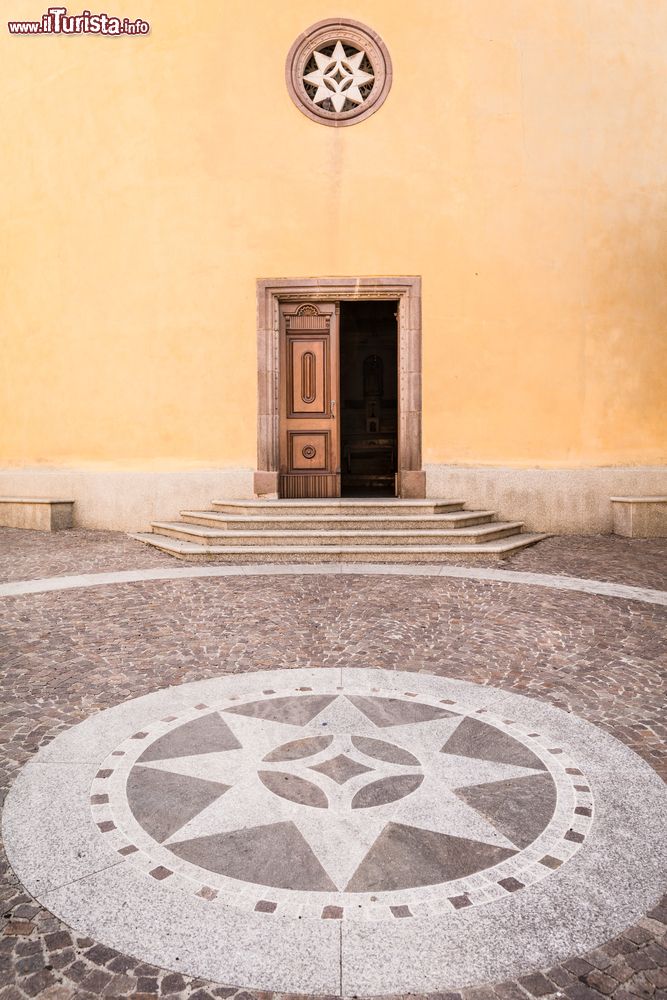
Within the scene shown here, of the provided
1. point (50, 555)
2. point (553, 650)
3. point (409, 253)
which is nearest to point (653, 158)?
point (409, 253)

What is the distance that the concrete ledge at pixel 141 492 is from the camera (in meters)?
10.2

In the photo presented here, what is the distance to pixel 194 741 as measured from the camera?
3012 mm

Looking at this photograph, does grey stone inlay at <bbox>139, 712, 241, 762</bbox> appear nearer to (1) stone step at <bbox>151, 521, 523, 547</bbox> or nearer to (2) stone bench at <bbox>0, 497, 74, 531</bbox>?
(1) stone step at <bbox>151, 521, 523, 547</bbox>

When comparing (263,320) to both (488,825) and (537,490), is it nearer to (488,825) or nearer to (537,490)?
(537,490)

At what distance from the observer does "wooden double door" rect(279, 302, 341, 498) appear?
1047 centimetres

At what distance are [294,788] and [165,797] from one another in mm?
480

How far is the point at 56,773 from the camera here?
9.00ft

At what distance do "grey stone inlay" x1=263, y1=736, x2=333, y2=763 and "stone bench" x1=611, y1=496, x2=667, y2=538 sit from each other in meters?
8.04

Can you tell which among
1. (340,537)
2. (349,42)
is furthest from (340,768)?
(349,42)

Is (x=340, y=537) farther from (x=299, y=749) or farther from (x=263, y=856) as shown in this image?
(x=263, y=856)

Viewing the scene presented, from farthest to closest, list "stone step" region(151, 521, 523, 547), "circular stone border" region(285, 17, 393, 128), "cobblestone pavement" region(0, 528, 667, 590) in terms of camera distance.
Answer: "circular stone border" region(285, 17, 393, 128)
"stone step" region(151, 521, 523, 547)
"cobblestone pavement" region(0, 528, 667, 590)

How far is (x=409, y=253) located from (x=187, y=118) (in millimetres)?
3891

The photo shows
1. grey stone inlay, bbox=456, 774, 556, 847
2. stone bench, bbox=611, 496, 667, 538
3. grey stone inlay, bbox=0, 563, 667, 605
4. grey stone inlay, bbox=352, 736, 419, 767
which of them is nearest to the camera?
grey stone inlay, bbox=456, 774, 556, 847

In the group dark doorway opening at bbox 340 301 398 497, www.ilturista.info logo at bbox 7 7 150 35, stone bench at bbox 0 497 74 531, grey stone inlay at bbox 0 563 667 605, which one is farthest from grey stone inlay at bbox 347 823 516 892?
dark doorway opening at bbox 340 301 398 497
